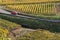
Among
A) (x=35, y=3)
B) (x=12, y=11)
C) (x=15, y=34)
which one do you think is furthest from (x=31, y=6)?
(x=15, y=34)

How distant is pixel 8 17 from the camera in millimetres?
5441

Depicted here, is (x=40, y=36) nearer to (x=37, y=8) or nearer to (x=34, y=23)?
(x=34, y=23)

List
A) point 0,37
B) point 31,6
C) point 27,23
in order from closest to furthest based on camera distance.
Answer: point 0,37
point 27,23
point 31,6

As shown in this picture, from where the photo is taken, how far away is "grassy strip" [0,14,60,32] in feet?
17.1

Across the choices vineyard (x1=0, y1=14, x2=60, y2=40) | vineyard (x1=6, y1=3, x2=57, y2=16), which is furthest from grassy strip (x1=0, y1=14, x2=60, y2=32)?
vineyard (x1=6, y1=3, x2=57, y2=16)

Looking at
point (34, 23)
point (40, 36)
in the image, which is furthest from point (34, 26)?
point (40, 36)

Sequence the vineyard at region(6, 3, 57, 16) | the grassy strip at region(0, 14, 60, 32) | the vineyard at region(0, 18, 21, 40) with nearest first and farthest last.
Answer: the vineyard at region(0, 18, 21, 40) → the grassy strip at region(0, 14, 60, 32) → the vineyard at region(6, 3, 57, 16)


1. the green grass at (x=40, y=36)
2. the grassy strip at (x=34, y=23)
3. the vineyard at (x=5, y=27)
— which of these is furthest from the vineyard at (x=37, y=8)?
the green grass at (x=40, y=36)

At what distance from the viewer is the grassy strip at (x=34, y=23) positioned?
5.21 meters

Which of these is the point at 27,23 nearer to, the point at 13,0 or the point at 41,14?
the point at 41,14

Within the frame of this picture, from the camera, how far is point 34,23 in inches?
209

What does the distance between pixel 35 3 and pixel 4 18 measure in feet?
2.97

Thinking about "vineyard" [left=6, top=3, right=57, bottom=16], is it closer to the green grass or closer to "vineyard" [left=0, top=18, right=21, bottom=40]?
"vineyard" [left=0, top=18, right=21, bottom=40]

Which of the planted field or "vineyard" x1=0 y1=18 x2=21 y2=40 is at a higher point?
"vineyard" x1=0 y1=18 x2=21 y2=40
